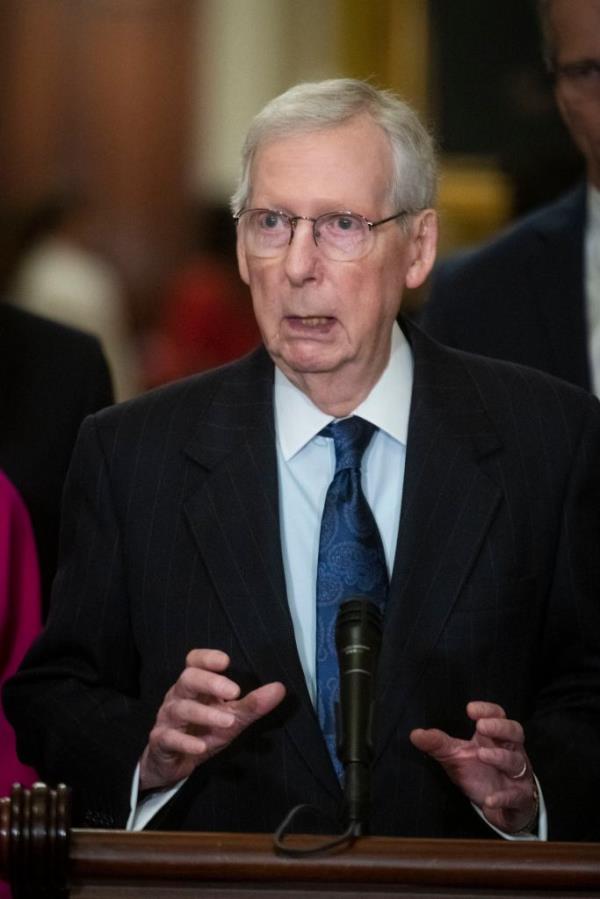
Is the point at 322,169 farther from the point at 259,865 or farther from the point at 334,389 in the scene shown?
the point at 259,865

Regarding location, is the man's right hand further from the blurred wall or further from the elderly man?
the blurred wall

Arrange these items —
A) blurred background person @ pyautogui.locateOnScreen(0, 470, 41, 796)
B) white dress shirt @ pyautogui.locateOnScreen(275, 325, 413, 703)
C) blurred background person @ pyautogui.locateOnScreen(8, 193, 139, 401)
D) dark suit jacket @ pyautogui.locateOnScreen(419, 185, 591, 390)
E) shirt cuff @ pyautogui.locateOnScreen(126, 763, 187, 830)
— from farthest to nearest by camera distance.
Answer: blurred background person @ pyautogui.locateOnScreen(8, 193, 139, 401), dark suit jacket @ pyautogui.locateOnScreen(419, 185, 591, 390), blurred background person @ pyautogui.locateOnScreen(0, 470, 41, 796), white dress shirt @ pyautogui.locateOnScreen(275, 325, 413, 703), shirt cuff @ pyautogui.locateOnScreen(126, 763, 187, 830)

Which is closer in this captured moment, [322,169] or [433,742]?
[433,742]

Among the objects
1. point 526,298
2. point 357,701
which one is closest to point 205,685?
point 357,701

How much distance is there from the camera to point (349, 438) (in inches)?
95.3

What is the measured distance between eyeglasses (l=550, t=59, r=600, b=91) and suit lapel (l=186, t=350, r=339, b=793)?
937 millimetres

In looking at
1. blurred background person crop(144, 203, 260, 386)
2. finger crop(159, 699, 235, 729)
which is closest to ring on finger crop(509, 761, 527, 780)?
finger crop(159, 699, 235, 729)

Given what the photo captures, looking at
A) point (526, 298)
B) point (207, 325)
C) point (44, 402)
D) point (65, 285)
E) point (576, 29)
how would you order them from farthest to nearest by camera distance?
point (65, 285), point (207, 325), point (526, 298), point (576, 29), point (44, 402)

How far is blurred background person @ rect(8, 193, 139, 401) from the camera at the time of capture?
7023 millimetres

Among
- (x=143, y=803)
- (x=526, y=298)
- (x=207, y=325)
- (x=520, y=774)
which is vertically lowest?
(x=207, y=325)

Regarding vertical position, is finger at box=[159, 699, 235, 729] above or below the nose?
below

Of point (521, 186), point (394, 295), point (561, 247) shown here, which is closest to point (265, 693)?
point (394, 295)

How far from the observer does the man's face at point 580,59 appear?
121 inches

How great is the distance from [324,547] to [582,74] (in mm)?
1165
